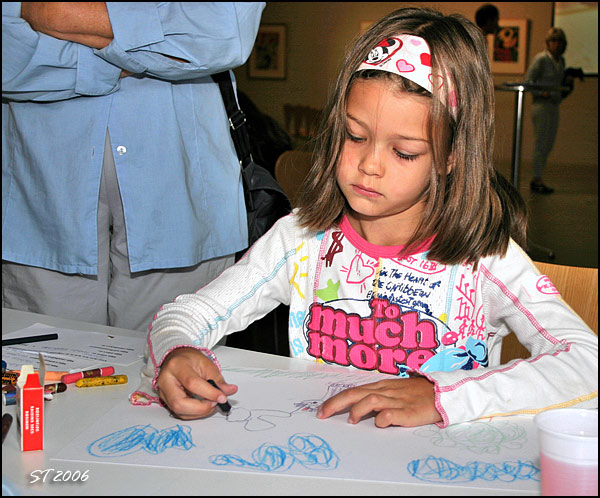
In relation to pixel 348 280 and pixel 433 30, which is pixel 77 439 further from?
pixel 433 30

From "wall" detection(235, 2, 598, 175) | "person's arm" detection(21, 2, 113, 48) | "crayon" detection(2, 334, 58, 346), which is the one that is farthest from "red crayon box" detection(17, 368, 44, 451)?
"wall" detection(235, 2, 598, 175)

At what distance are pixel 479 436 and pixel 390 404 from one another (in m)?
0.12

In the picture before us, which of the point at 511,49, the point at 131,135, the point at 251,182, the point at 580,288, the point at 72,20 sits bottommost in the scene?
the point at 580,288

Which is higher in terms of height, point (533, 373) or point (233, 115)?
point (233, 115)

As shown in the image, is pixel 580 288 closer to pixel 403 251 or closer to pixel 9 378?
pixel 403 251

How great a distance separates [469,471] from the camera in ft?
2.73

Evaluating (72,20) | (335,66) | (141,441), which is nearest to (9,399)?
(141,441)

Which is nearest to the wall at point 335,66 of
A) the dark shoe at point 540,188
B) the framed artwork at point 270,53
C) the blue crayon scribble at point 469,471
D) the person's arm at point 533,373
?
the framed artwork at point 270,53

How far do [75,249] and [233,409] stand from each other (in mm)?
644

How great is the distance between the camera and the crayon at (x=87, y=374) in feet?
3.58

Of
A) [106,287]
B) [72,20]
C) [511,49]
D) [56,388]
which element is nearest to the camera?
[56,388]

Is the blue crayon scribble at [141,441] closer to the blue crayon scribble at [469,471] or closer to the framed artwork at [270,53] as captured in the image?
the blue crayon scribble at [469,471]

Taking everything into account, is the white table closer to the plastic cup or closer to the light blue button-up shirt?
the plastic cup

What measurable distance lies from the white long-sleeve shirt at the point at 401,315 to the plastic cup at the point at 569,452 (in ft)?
0.75
